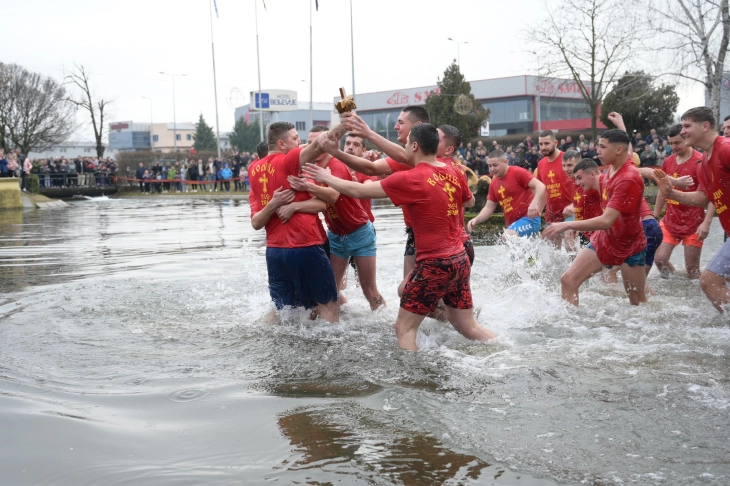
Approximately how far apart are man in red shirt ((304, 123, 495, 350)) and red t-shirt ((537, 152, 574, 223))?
17.3ft

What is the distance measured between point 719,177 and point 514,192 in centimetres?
365

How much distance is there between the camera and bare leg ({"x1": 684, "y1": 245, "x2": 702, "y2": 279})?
953cm

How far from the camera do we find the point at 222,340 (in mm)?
6762

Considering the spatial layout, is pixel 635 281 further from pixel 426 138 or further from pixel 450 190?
pixel 426 138

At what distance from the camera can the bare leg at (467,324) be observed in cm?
596

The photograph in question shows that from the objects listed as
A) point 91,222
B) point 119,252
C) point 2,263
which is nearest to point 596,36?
point 91,222

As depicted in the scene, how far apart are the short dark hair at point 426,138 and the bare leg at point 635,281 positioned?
3.00 meters

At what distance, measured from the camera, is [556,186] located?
1078 centimetres

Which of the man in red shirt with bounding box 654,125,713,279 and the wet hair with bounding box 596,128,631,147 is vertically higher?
the wet hair with bounding box 596,128,631,147

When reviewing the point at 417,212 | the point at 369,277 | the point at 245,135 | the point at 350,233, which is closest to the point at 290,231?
the point at 350,233

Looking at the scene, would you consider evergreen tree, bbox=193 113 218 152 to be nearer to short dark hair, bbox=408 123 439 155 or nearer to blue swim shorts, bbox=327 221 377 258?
blue swim shorts, bbox=327 221 377 258

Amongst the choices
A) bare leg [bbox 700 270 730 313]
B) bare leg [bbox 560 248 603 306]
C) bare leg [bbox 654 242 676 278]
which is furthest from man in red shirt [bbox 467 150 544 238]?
bare leg [bbox 700 270 730 313]

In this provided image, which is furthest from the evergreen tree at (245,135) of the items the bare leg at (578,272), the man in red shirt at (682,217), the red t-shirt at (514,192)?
the bare leg at (578,272)

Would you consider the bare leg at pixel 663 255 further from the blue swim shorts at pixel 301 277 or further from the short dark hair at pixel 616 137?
the blue swim shorts at pixel 301 277
